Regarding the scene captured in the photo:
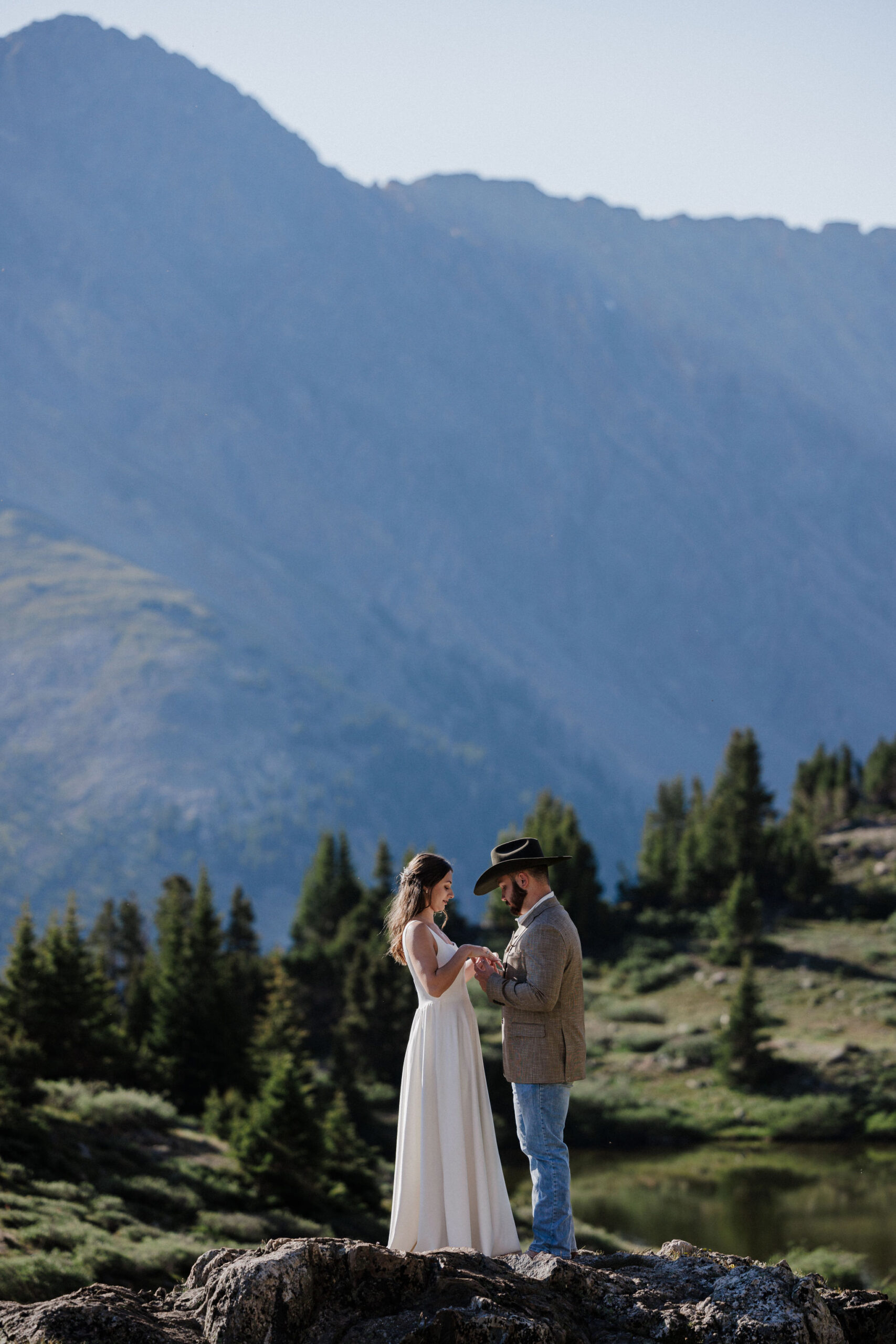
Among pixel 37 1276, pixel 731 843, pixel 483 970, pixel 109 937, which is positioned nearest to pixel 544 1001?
pixel 483 970

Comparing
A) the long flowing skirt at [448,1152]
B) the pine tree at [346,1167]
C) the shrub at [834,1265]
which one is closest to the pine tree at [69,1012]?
the pine tree at [346,1167]

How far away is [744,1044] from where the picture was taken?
5916 cm

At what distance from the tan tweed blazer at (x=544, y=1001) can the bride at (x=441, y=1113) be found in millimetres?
356

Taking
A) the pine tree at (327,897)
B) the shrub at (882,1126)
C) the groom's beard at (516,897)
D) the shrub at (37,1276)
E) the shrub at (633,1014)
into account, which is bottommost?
the shrub at (37,1276)

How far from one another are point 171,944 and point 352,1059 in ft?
38.1

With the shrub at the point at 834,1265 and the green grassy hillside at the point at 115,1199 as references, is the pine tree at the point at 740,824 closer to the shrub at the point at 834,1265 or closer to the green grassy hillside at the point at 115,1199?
the shrub at the point at 834,1265

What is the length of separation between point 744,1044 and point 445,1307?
55088 millimetres

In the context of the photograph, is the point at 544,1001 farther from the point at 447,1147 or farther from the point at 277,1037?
the point at 277,1037

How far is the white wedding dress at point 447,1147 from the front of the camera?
9555 millimetres

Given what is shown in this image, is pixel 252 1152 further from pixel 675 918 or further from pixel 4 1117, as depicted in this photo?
pixel 675 918

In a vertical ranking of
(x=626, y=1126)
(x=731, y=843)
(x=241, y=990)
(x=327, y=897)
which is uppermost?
(x=731, y=843)

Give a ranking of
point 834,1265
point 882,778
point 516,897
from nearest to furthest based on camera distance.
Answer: point 516,897, point 834,1265, point 882,778

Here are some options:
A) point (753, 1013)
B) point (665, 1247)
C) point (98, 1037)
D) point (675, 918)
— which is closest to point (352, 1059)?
point (753, 1013)

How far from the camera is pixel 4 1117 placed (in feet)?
77.5
